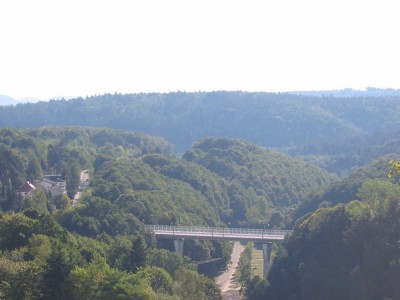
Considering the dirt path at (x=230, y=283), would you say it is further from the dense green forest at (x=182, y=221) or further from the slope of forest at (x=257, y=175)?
the slope of forest at (x=257, y=175)

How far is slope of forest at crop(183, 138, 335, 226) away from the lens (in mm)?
114238

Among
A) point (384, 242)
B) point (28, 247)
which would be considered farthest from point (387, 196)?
point (28, 247)

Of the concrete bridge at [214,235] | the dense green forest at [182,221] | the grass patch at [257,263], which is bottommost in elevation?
the grass patch at [257,263]

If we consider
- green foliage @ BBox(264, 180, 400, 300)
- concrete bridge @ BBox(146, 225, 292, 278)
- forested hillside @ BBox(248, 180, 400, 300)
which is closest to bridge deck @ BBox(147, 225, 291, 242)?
concrete bridge @ BBox(146, 225, 292, 278)

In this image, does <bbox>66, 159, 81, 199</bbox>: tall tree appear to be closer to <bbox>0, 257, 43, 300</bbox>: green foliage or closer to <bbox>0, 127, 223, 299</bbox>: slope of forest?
<bbox>0, 127, 223, 299</bbox>: slope of forest

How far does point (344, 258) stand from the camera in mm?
59406

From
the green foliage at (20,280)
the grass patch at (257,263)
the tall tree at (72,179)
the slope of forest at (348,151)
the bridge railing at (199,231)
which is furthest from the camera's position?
the slope of forest at (348,151)

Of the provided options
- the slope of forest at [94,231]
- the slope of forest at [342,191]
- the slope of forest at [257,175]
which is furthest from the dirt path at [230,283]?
the slope of forest at [257,175]

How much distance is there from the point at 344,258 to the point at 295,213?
1532 inches

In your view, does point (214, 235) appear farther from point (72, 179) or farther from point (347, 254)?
point (72, 179)

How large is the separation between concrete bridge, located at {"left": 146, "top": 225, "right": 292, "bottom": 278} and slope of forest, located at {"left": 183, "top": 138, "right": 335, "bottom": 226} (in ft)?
92.4

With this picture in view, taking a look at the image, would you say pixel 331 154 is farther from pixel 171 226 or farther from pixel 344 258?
pixel 344 258

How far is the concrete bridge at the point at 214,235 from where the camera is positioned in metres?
77.0

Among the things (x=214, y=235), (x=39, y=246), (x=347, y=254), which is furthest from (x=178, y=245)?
(x=39, y=246)
